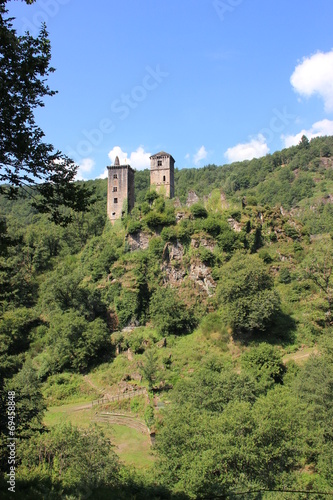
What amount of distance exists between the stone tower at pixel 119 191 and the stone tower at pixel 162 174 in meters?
3.05

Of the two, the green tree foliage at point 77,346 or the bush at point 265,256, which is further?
the bush at point 265,256

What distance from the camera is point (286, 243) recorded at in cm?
4150

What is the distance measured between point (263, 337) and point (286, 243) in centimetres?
1401

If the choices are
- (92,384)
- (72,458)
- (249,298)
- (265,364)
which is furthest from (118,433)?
(249,298)

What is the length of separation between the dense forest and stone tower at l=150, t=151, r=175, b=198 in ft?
17.7

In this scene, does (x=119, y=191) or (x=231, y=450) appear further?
(x=119, y=191)

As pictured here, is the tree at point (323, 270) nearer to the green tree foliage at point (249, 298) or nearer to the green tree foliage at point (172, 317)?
the green tree foliage at point (249, 298)

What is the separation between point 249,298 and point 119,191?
82.2 feet

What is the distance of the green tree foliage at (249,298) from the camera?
96.6 feet

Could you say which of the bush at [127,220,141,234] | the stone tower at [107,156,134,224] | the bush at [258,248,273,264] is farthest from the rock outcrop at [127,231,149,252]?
the bush at [258,248,273,264]

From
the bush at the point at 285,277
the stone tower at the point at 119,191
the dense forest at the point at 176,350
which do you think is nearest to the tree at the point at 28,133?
the dense forest at the point at 176,350

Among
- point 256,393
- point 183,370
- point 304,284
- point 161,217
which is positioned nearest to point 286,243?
point 304,284

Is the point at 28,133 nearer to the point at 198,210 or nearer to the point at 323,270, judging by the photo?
the point at 323,270

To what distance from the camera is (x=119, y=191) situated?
49062mm
